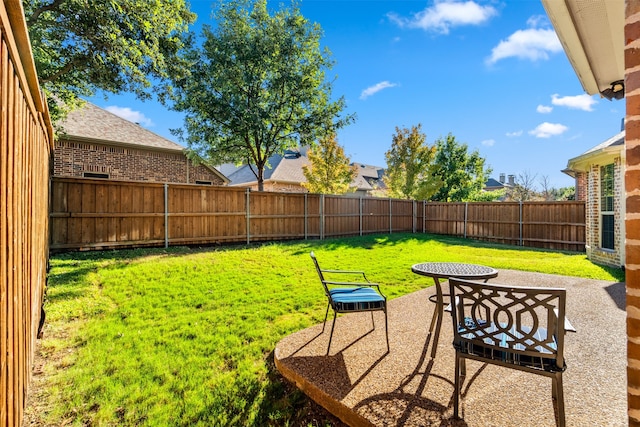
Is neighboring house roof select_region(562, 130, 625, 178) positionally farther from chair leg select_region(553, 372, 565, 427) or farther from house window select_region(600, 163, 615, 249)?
chair leg select_region(553, 372, 565, 427)

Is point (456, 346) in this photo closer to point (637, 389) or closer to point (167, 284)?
point (637, 389)

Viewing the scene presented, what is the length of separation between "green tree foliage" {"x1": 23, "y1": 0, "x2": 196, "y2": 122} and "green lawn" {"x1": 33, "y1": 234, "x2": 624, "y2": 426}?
4591 millimetres

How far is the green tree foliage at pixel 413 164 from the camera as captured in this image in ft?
64.3

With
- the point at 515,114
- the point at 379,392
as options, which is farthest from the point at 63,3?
the point at 515,114

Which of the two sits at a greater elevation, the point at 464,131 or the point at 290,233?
Answer: the point at 464,131

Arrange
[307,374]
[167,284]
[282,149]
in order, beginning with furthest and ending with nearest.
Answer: [282,149] → [167,284] → [307,374]

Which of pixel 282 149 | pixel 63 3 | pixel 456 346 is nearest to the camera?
pixel 456 346

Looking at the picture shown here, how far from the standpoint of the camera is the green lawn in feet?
7.93

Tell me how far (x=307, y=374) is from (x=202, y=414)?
2.82 feet

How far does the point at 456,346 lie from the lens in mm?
2225

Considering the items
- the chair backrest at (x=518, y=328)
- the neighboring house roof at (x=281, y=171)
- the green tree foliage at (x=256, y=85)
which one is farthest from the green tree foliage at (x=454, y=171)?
the chair backrest at (x=518, y=328)

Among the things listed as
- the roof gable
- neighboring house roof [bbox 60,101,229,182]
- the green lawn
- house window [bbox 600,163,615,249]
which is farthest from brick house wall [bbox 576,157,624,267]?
the roof gable

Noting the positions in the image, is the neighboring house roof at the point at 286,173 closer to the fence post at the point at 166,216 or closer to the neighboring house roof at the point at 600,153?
the fence post at the point at 166,216

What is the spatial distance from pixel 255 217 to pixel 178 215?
242 cm
